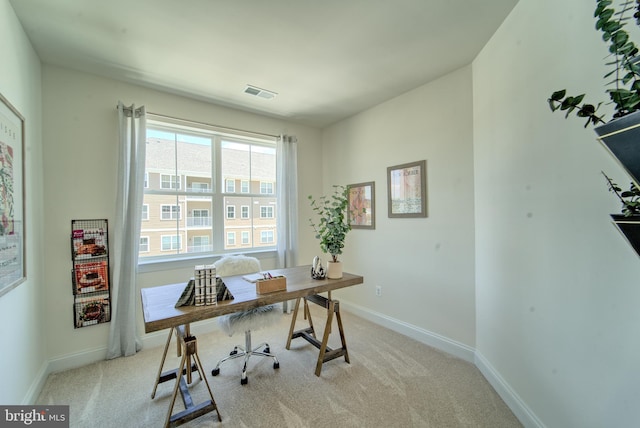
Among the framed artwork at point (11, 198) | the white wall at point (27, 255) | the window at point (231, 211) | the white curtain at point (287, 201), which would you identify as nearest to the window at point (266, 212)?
the white curtain at point (287, 201)

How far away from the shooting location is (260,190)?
12.3ft

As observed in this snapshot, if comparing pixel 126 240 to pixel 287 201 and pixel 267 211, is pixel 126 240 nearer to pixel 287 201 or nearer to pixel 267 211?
pixel 267 211

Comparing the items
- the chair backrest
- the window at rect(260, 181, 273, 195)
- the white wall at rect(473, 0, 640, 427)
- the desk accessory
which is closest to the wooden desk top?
the desk accessory

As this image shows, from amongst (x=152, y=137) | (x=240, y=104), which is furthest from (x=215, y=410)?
(x=240, y=104)

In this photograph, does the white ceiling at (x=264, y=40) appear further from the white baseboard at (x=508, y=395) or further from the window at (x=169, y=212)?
the white baseboard at (x=508, y=395)

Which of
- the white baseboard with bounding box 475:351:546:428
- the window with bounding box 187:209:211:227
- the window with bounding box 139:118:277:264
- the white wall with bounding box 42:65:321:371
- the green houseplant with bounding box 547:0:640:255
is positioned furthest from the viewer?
the window with bounding box 187:209:211:227

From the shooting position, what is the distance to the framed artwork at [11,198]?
5.19 feet

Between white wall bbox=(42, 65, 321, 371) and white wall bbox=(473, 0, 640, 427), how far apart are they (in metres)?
3.28

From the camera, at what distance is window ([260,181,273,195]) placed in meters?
3.77

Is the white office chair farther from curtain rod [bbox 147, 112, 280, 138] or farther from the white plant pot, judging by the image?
curtain rod [bbox 147, 112, 280, 138]

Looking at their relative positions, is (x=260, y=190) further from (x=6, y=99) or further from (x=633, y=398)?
(x=633, y=398)

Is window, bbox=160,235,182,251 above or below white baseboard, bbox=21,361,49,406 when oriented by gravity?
above

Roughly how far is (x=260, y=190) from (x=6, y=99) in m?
2.39

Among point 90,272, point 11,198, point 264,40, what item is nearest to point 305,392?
point 90,272
